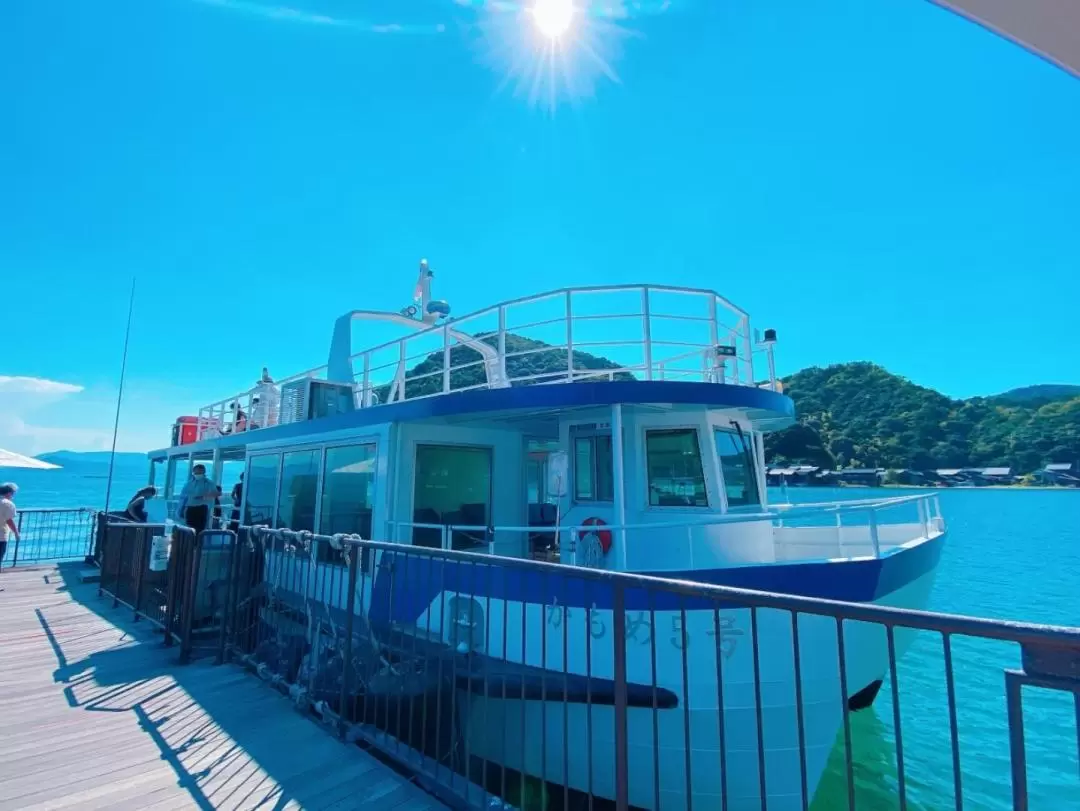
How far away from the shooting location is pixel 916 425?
80.8 m

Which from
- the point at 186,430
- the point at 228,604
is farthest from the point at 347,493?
the point at 186,430

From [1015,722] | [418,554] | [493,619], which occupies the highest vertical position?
[418,554]

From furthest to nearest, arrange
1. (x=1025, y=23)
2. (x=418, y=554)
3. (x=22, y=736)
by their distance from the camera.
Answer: (x=22, y=736), (x=418, y=554), (x=1025, y=23)

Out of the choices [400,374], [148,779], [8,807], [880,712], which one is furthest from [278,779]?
[880,712]

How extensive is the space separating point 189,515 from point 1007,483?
94.8 metres

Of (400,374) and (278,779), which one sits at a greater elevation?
(400,374)

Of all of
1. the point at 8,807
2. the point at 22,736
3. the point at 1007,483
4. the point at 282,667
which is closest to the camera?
the point at 8,807

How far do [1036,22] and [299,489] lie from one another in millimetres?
9898

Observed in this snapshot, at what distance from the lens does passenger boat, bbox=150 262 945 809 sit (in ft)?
15.9

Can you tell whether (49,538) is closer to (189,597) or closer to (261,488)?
(261,488)

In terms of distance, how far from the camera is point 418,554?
3.88m

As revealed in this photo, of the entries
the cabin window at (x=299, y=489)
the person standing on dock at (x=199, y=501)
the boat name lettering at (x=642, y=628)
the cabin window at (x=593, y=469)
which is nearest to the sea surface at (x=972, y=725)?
the boat name lettering at (x=642, y=628)

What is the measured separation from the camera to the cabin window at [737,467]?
7.18 meters

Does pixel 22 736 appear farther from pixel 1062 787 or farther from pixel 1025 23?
pixel 1062 787
